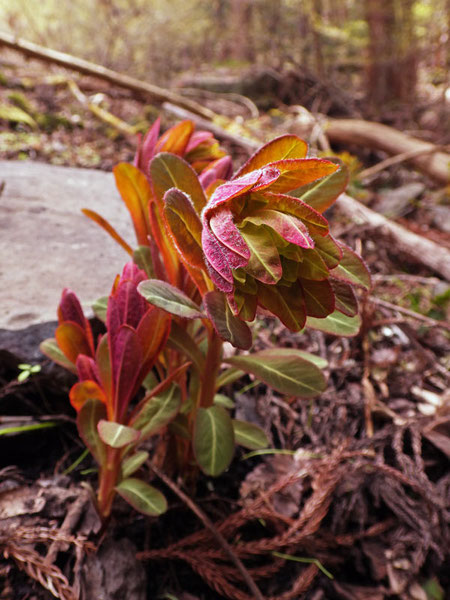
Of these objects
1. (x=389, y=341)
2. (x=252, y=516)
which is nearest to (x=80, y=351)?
(x=252, y=516)

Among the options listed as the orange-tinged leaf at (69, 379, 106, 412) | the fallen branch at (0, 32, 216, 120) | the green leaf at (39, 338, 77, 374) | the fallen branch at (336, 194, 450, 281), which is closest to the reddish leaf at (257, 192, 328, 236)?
the orange-tinged leaf at (69, 379, 106, 412)

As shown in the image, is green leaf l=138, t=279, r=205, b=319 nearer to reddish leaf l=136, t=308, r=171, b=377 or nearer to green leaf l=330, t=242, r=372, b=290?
reddish leaf l=136, t=308, r=171, b=377

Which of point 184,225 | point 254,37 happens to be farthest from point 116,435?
point 254,37

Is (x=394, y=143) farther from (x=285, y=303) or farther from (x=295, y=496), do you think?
(x=285, y=303)

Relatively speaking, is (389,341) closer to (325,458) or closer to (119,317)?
(325,458)

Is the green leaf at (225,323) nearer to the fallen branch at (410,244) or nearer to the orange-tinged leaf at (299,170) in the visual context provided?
the orange-tinged leaf at (299,170)

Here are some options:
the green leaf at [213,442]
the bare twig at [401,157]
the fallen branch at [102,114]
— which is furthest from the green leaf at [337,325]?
the fallen branch at [102,114]
